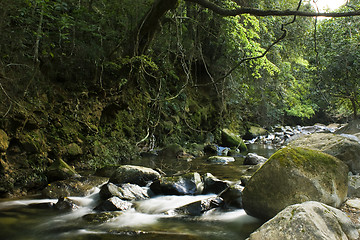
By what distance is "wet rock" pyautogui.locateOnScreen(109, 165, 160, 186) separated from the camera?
4992 mm

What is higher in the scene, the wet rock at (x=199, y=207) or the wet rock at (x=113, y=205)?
the wet rock at (x=113, y=205)

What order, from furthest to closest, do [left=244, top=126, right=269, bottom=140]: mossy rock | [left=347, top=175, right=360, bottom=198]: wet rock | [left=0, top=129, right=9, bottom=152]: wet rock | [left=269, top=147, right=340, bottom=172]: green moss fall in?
[left=244, top=126, right=269, bottom=140]: mossy rock < [left=0, top=129, right=9, bottom=152]: wet rock < [left=347, top=175, right=360, bottom=198]: wet rock < [left=269, top=147, right=340, bottom=172]: green moss

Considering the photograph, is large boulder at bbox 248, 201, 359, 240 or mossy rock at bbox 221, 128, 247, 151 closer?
large boulder at bbox 248, 201, 359, 240

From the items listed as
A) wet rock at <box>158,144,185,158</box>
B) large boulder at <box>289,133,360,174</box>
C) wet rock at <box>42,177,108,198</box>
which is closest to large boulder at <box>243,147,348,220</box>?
large boulder at <box>289,133,360,174</box>

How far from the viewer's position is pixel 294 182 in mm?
3104

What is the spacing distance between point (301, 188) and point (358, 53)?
24.6 ft

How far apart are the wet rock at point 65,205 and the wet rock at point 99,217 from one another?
18.5 inches

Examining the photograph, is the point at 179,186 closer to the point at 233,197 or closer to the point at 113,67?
the point at 233,197

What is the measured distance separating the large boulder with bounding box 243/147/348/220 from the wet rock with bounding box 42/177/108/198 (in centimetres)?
276

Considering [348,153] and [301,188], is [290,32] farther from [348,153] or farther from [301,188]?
[301,188]

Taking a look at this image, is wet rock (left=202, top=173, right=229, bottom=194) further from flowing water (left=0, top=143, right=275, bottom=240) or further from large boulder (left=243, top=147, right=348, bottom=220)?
large boulder (left=243, top=147, right=348, bottom=220)

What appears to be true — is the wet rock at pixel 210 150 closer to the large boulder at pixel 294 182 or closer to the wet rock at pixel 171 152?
the wet rock at pixel 171 152

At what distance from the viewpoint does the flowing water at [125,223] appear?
3.10 meters

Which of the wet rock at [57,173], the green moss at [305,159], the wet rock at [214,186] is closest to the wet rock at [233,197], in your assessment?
the wet rock at [214,186]
